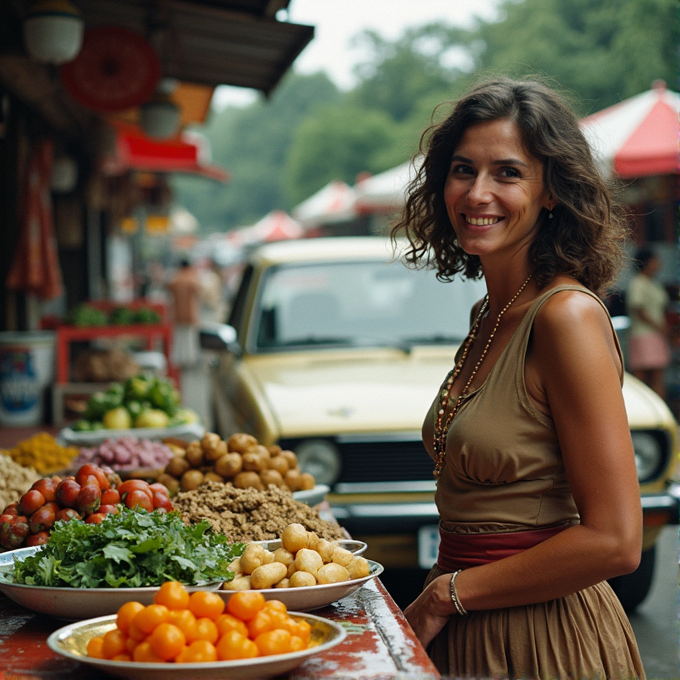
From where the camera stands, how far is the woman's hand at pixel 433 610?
2.18m

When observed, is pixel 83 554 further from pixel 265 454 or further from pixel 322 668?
pixel 265 454

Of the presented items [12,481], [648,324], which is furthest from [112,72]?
[648,324]

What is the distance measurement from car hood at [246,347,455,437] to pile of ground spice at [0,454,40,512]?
63.6 inches

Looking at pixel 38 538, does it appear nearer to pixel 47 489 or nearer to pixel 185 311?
pixel 47 489

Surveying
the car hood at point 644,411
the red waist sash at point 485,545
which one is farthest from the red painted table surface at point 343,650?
the car hood at point 644,411

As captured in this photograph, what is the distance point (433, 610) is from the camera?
221 cm

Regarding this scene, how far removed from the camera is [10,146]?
8508mm

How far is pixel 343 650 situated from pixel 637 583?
3.66 meters

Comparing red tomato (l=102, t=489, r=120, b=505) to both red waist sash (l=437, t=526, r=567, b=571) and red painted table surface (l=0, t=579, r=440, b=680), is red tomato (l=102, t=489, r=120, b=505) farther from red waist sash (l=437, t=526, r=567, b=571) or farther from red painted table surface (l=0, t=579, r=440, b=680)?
red waist sash (l=437, t=526, r=567, b=571)

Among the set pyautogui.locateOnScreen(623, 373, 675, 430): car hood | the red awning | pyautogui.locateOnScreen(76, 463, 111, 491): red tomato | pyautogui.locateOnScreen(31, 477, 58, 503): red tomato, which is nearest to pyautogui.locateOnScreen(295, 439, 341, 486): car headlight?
pyautogui.locateOnScreen(623, 373, 675, 430): car hood

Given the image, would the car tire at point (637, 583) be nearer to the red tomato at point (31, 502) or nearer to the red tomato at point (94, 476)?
the red tomato at point (94, 476)

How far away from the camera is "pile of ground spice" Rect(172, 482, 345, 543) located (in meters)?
2.50

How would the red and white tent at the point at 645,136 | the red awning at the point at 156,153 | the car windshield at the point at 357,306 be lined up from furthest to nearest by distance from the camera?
the red awning at the point at 156,153
the red and white tent at the point at 645,136
the car windshield at the point at 357,306

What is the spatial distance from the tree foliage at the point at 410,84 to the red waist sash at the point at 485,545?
1219 mm
